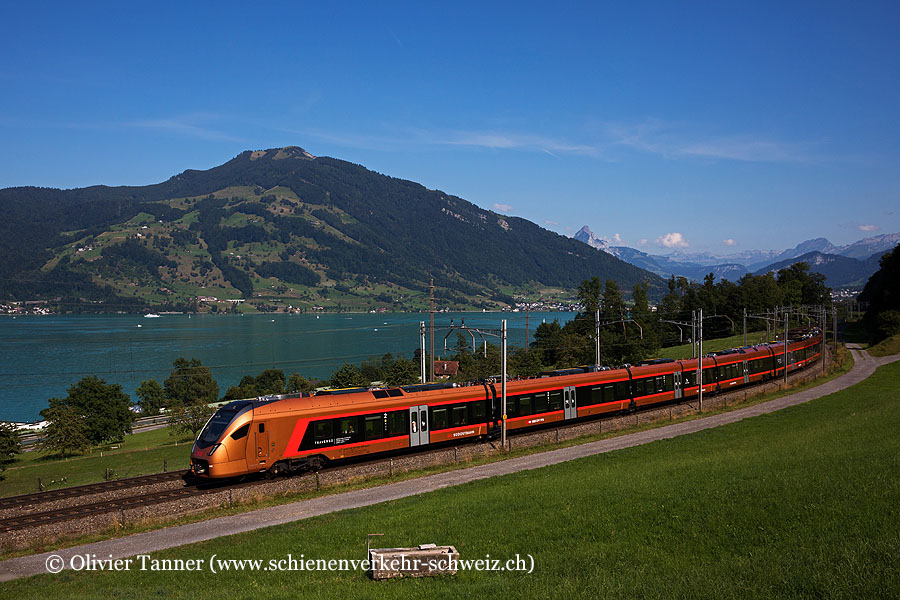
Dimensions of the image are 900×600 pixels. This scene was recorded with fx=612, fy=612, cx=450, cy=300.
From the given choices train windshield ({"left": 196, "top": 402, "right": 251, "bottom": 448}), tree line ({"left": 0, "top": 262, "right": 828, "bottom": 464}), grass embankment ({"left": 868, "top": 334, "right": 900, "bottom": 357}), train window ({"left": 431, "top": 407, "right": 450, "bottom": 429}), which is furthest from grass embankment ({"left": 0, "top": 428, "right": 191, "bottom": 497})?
grass embankment ({"left": 868, "top": 334, "right": 900, "bottom": 357})

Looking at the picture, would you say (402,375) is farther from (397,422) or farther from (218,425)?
(218,425)

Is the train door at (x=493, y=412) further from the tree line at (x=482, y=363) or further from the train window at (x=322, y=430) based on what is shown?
the tree line at (x=482, y=363)

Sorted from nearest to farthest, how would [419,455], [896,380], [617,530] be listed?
[617,530] → [419,455] → [896,380]

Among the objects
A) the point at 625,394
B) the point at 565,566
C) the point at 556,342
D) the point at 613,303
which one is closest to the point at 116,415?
the point at 625,394

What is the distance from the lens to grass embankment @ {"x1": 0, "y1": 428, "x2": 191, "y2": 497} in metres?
34.3

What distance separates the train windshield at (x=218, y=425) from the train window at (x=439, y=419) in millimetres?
8499

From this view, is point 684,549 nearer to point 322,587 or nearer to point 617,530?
point 617,530

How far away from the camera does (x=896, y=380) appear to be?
49.8 meters

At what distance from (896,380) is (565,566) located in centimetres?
5186

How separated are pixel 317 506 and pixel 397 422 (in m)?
6.99

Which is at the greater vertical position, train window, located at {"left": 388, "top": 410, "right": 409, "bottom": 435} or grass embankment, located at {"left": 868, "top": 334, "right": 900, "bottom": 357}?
Answer: train window, located at {"left": 388, "top": 410, "right": 409, "bottom": 435}

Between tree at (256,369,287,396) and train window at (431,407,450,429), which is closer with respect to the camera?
train window at (431,407,450,429)

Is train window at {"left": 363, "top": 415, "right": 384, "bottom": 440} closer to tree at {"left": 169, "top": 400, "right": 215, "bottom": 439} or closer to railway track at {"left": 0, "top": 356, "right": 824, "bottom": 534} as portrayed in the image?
railway track at {"left": 0, "top": 356, "right": 824, "bottom": 534}

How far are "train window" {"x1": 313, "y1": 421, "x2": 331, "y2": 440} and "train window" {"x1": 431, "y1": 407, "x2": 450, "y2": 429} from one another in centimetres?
532
